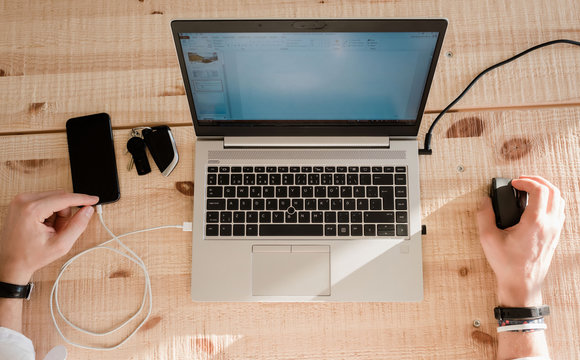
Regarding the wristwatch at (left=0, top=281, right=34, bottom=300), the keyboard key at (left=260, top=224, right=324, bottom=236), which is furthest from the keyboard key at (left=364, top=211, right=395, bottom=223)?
the wristwatch at (left=0, top=281, right=34, bottom=300)

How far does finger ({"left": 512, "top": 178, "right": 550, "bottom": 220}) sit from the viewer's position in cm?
86

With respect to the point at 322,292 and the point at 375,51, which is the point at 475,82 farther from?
the point at 322,292

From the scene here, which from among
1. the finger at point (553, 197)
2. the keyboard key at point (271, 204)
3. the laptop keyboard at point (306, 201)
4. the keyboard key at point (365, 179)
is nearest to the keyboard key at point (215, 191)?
the laptop keyboard at point (306, 201)

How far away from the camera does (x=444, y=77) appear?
986mm

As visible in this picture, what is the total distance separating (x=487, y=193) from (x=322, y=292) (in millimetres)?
433

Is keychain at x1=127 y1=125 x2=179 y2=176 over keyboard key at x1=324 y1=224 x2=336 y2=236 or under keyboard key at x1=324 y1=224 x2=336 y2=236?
over

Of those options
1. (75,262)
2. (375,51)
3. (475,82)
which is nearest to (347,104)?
(375,51)

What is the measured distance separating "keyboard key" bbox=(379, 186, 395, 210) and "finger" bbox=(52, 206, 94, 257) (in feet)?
2.09

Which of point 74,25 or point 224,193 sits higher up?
point 74,25

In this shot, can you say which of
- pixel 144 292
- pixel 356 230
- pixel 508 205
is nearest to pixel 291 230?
pixel 356 230

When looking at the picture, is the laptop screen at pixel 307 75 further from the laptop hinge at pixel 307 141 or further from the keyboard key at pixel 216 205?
the keyboard key at pixel 216 205

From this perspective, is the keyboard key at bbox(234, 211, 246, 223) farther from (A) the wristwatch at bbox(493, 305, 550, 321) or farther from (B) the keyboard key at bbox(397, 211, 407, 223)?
(A) the wristwatch at bbox(493, 305, 550, 321)

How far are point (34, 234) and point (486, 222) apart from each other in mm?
963

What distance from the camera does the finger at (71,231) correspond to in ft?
2.91
